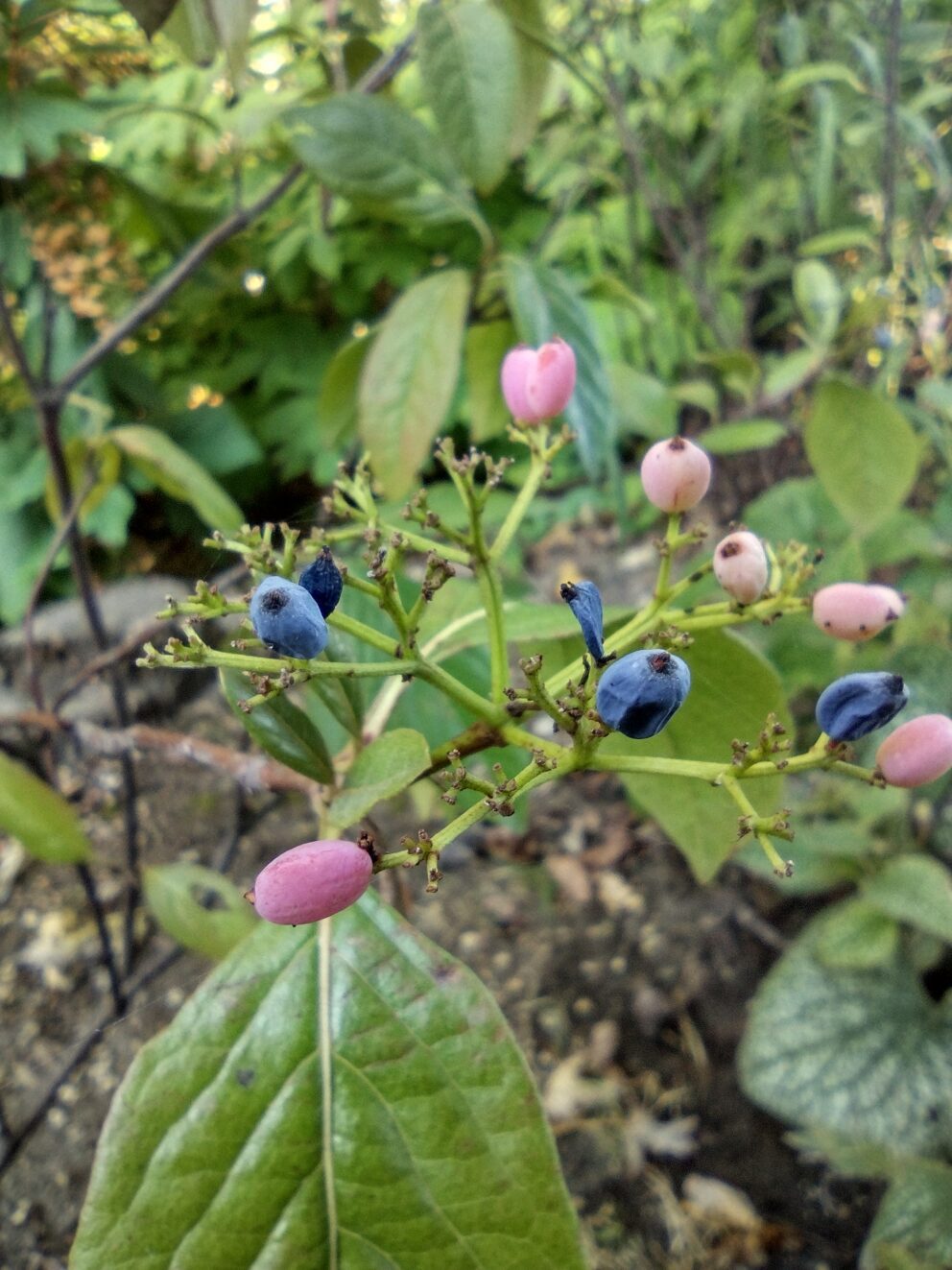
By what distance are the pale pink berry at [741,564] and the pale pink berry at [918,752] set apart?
3.2 inches

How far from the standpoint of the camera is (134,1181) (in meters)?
0.41

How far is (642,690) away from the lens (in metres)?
0.31

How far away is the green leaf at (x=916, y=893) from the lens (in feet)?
3.22

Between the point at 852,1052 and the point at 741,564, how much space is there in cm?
105

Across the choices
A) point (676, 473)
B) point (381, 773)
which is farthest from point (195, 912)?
point (676, 473)

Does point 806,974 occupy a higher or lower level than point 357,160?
lower

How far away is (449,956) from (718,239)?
2139 millimetres

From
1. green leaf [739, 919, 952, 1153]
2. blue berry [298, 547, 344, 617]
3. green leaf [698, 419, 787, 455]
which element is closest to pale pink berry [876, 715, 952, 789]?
blue berry [298, 547, 344, 617]

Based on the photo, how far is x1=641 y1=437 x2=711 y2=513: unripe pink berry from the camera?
404 millimetres

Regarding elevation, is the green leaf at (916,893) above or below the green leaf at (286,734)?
below

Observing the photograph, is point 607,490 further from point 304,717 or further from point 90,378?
point 304,717

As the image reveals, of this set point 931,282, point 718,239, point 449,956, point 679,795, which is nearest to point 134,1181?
point 449,956

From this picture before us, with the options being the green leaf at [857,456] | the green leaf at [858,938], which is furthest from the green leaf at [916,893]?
the green leaf at [857,456]

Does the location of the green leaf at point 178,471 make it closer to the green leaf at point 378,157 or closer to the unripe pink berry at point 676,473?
the green leaf at point 378,157
